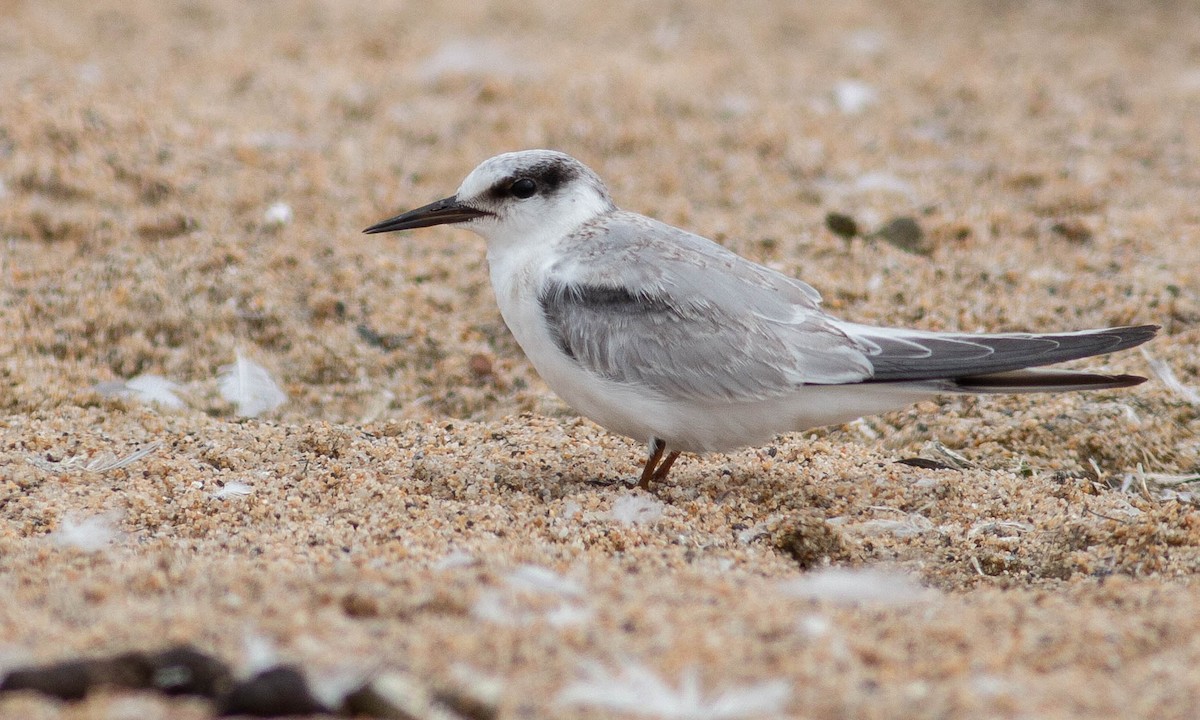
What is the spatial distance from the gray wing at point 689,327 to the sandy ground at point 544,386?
12.6 inches

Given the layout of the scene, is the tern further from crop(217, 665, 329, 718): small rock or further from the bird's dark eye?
crop(217, 665, 329, 718): small rock

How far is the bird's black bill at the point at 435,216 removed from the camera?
3762mm

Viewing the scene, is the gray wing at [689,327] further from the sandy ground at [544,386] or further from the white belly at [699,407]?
Result: the sandy ground at [544,386]

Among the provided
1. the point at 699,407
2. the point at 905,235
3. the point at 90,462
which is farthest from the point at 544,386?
the point at 905,235

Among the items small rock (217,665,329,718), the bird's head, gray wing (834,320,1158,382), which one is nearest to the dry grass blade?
the bird's head

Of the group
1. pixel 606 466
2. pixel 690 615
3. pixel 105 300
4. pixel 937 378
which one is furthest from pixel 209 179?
pixel 690 615

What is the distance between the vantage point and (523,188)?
3.71 metres

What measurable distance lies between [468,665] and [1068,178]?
451 cm

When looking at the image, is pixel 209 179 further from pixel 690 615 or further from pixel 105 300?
pixel 690 615

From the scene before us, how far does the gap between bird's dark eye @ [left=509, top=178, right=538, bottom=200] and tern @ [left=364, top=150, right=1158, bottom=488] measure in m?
0.25

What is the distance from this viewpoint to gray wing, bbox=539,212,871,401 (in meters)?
3.29

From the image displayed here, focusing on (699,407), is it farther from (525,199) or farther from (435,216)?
(435,216)

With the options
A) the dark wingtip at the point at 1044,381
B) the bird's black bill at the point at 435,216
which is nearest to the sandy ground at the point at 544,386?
the dark wingtip at the point at 1044,381

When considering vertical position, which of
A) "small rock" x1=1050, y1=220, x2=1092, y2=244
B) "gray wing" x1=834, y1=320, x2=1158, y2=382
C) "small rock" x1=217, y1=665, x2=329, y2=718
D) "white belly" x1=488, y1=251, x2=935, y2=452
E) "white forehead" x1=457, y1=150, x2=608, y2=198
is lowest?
"small rock" x1=217, y1=665, x2=329, y2=718
